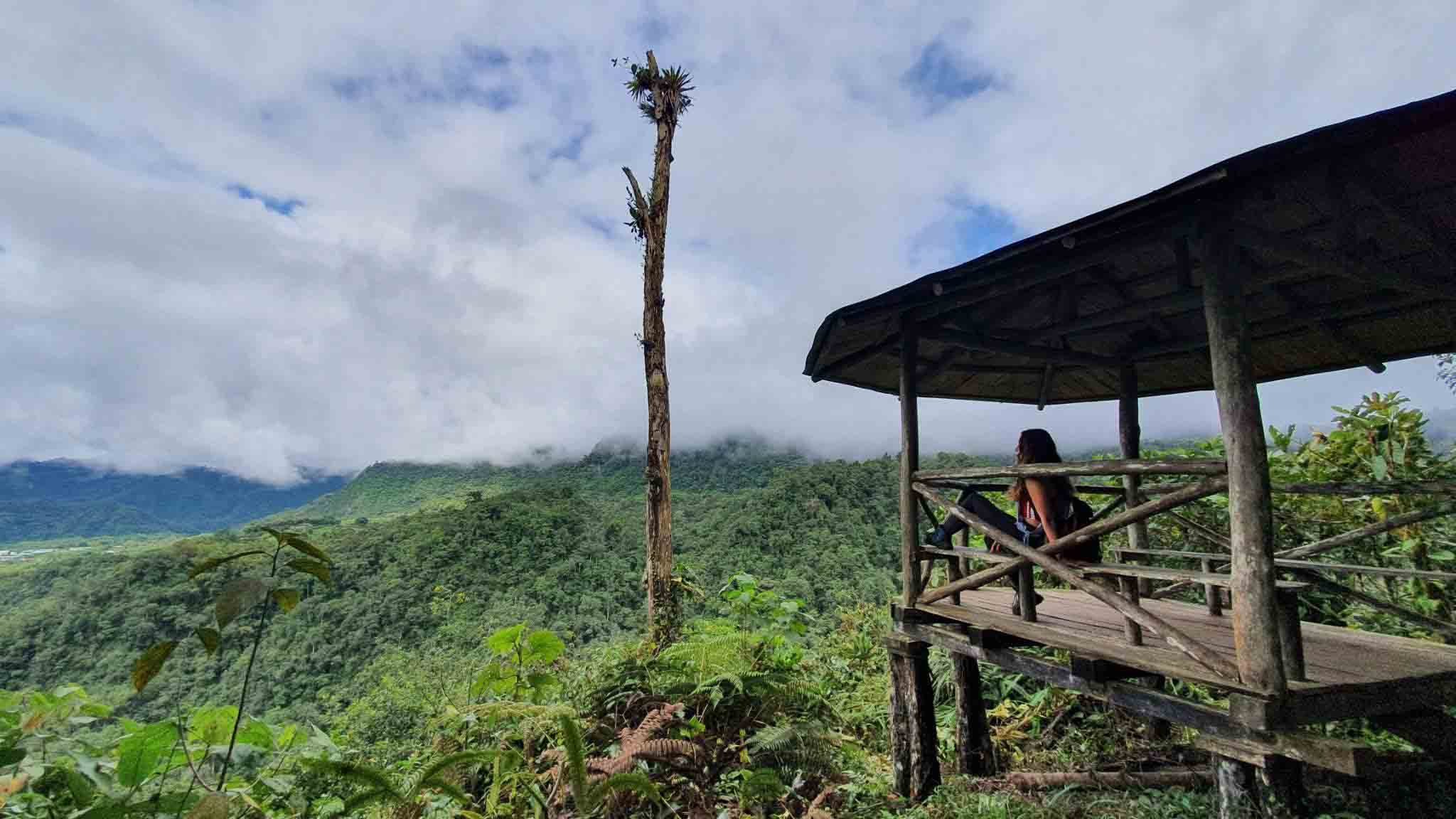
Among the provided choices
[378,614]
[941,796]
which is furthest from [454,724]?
[378,614]

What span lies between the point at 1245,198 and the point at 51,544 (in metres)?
126

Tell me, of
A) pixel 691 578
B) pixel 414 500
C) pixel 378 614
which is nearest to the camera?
pixel 691 578

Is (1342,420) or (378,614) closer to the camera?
(1342,420)

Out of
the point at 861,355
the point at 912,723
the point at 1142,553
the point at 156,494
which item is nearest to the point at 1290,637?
the point at 912,723

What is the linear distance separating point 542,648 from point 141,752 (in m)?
2.01

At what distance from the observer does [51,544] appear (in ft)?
282

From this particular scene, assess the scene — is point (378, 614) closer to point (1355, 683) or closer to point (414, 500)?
point (1355, 683)

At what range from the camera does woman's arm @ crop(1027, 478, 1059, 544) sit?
4.18 metres

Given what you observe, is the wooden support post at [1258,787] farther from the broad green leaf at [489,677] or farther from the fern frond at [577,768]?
the broad green leaf at [489,677]

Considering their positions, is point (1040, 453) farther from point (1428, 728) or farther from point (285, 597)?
point (285, 597)

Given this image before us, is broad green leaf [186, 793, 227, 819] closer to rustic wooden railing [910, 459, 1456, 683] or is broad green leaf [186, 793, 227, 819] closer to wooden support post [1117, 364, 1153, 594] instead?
rustic wooden railing [910, 459, 1456, 683]

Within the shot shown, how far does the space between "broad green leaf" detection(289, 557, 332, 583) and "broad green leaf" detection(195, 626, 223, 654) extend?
200 millimetres

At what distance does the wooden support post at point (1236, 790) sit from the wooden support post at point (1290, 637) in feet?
1.48

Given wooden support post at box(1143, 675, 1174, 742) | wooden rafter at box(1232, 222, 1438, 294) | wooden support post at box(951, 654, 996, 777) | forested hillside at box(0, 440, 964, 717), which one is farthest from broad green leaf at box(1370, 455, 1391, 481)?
forested hillside at box(0, 440, 964, 717)
